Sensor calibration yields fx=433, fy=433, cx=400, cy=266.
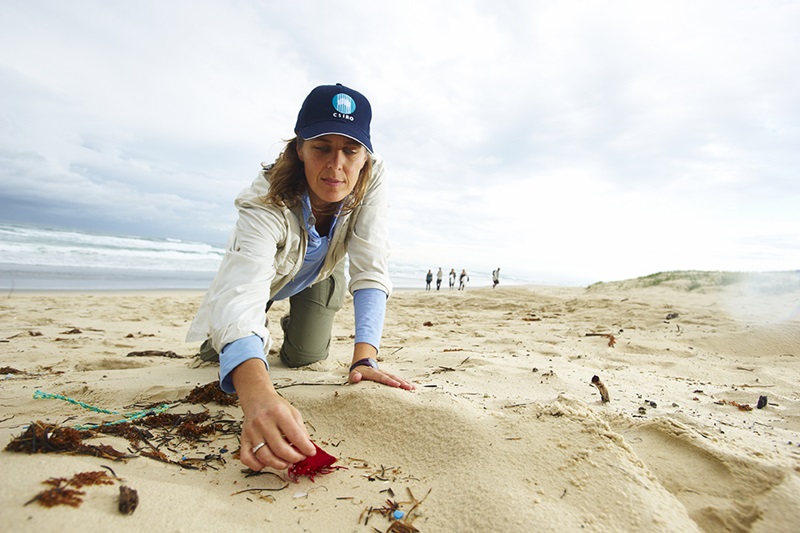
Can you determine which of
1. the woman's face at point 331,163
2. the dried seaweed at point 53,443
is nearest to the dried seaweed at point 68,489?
the dried seaweed at point 53,443

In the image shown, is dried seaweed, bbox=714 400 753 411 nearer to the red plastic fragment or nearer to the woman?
the woman

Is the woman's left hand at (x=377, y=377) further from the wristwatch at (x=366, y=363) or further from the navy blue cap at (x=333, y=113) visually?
the navy blue cap at (x=333, y=113)

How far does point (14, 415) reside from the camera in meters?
1.88

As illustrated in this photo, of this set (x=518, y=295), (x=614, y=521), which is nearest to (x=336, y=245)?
(x=614, y=521)

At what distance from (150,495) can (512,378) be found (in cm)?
189

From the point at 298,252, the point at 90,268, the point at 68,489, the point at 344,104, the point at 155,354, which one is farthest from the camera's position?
the point at 90,268

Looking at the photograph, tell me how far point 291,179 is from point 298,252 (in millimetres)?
411

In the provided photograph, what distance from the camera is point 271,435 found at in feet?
4.08

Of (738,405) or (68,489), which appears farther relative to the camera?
(738,405)

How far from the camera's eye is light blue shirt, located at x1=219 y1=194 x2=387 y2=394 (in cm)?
151

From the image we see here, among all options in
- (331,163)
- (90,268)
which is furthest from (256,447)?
(90,268)

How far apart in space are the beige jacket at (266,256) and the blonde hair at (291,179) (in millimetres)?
49

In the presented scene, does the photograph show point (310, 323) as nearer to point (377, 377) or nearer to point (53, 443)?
point (377, 377)

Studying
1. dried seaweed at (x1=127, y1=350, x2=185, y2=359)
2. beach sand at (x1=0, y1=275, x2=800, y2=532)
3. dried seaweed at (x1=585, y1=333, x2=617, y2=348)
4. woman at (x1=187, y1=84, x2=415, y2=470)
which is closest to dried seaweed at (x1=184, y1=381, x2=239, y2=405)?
beach sand at (x1=0, y1=275, x2=800, y2=532)
